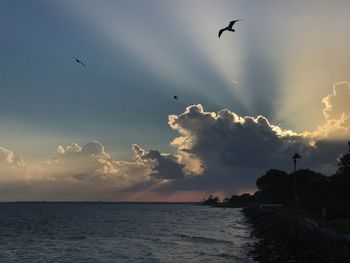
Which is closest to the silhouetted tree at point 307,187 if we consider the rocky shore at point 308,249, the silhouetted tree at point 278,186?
the silhouetted tree at point 278,186

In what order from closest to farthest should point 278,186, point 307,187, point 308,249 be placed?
point 308,249 → point 307,187 → point 278,186

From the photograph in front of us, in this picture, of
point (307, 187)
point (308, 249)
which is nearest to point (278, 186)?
point (307, 187)

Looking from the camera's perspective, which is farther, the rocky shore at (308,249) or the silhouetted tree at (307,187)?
the silhouetted tree at (307,187)

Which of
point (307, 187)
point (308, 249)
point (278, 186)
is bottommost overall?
point (308, 249)

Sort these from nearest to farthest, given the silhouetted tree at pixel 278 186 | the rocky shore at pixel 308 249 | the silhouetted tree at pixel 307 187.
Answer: the rocky shore at pixel 308 249, the silhouetted tree at pixel 307 187, the silhouetted tree at pixel 278 186

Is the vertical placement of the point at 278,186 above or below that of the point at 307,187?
above

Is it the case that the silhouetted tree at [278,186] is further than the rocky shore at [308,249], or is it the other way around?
the silhouetted tree at [278,186]

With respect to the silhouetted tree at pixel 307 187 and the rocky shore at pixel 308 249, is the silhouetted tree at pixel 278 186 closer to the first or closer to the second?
the silhouetted tree at pixel 307 187

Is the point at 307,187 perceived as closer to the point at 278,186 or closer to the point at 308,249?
the point at 278,186

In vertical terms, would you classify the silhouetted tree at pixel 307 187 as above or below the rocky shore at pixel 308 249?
above

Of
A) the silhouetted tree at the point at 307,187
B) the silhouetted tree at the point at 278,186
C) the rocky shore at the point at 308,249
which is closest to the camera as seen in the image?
the rocky shore at the point at 308,249

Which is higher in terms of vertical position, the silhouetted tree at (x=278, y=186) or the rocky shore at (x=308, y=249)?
the silhouetted tree at (x=278, y=186)

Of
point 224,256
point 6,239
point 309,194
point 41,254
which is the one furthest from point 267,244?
point 309,194

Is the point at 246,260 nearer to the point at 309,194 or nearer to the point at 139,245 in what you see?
the point at 139,245
